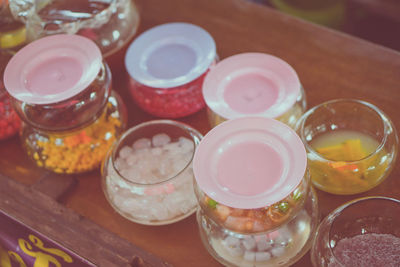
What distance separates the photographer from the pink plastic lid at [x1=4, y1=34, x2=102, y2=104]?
1.09m

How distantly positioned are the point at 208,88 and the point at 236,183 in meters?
0.29

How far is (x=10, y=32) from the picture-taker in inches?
51.8

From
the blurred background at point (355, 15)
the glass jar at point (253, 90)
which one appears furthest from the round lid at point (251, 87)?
the blurred background at point (355, 15)

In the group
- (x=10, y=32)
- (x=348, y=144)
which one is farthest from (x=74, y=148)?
(x=348, y=144)

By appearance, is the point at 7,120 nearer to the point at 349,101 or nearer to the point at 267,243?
the point at 267,243

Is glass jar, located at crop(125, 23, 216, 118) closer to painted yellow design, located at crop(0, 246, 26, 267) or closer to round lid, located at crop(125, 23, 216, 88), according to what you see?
round lid, located at crop(125, 23, 216, 88)

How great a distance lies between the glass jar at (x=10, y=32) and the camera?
1.29 m

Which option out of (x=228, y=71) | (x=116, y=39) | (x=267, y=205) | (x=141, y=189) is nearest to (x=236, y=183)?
(x=267, y=205)

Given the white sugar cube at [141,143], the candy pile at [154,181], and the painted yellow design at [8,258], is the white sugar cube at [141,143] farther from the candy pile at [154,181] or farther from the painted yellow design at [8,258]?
the painted yellow design at [8,258]

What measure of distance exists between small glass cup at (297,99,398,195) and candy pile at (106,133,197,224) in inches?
10.7

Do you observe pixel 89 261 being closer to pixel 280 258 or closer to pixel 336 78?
pixel 280 258

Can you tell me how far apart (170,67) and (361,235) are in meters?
0.62

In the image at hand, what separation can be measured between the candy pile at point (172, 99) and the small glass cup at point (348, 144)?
27cm

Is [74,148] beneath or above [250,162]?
beneath
